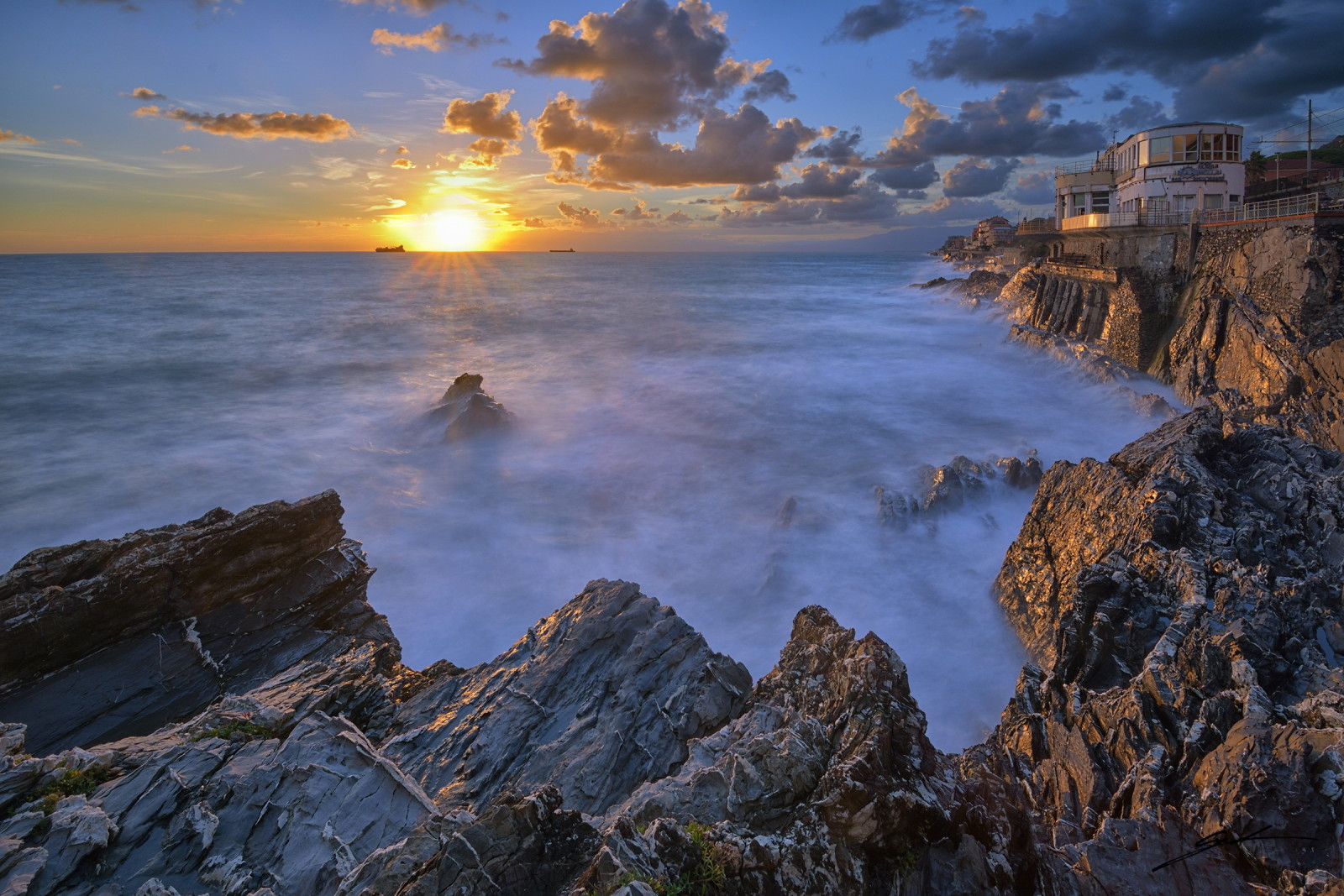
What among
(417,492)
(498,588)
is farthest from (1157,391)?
(417,492)

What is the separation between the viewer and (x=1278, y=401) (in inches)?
684

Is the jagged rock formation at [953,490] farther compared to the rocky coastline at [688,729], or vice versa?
the jagged rock formation at [953,490]

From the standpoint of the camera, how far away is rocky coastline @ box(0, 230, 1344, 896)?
5.41m

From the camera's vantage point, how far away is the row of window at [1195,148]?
33594 millimetres

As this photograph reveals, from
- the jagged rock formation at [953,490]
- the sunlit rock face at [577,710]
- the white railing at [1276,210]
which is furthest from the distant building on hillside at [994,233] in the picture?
the sunlit rock face at [577,710]

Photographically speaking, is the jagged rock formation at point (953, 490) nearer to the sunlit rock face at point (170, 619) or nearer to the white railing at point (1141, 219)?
the sunlit rock face at point (170, 619)

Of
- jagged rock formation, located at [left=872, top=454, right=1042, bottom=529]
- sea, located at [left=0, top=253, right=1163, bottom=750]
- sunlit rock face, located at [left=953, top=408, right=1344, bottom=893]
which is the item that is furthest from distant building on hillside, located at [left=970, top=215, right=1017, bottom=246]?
sunlit rock face, located at [left=953, top=408, right=1344, bottom=893]

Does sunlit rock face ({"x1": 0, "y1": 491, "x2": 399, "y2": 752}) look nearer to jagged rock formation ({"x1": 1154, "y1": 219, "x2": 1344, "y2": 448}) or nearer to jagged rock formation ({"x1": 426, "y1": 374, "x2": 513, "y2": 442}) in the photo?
jagged rock formation ({"x1": 426, "y1": 374, "x2": 513, "y2": 442})

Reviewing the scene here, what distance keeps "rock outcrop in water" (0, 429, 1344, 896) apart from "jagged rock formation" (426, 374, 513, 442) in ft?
44.6

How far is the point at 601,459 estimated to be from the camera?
24.8 metres

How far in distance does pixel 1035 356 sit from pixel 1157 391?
9.27m

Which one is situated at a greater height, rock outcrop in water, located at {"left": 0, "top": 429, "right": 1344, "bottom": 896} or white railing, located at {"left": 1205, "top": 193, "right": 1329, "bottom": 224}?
white railing, located at {"left": 1205, "top": 193, "right": 1329, "bottom": 224}

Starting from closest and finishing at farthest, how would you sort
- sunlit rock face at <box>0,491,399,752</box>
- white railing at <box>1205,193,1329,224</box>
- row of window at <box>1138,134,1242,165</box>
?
sunlit rock face at <box>0,491,399,752</box> → white railing at <box>1205,193,1329,224</box> → row of window at <box>1138,134,1242,165</box>

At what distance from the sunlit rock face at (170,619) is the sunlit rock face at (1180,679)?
10421 mm
